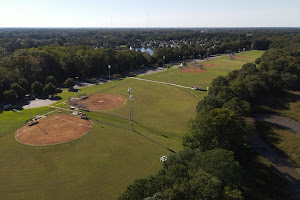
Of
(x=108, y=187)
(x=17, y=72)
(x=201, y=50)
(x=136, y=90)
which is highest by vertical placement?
(x=201, y=50)

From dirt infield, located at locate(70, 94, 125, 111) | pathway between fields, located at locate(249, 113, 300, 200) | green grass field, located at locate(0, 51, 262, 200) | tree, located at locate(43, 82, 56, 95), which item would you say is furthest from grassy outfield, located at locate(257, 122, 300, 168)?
tree, located at locate(43, 82, 56, 95)

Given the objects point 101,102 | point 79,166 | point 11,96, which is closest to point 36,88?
point 11,96

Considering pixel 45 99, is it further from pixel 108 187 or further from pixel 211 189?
pixel 211 189

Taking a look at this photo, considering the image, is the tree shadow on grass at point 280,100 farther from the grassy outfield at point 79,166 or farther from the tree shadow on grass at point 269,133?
the grassy outfield at point 79,166

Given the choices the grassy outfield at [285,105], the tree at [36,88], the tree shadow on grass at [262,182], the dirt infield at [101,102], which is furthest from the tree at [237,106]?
the tree at [36,88]

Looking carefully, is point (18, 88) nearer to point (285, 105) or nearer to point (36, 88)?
point (36, 88)

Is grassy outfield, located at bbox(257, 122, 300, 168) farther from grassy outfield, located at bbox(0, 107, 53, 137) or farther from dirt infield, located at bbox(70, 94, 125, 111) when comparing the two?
grassy outfield, located at bbox(0, 107, 53, 137)

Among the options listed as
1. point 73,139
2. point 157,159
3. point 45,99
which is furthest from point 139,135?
point 45,99
